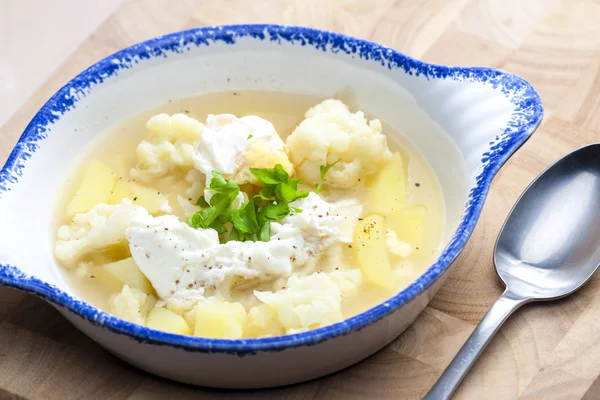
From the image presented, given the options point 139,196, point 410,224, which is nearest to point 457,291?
point 410,224

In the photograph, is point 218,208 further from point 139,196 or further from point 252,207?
point 139,196

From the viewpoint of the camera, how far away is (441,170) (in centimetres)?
241

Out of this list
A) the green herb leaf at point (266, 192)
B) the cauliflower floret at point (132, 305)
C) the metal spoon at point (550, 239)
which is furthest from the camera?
the green herb leaf at point (266, 192)

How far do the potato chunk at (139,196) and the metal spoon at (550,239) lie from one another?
995 mm

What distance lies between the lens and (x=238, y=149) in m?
2.34

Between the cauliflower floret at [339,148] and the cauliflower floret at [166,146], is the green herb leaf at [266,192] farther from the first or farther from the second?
the cauliflower floret at [166,146]

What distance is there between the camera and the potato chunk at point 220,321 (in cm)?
194

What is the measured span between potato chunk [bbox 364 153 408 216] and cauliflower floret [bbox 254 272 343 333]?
1.25 ft

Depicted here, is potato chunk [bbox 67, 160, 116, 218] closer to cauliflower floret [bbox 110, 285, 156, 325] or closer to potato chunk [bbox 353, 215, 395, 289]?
cauliflower floret [bbox 110, 285, 156, 325]

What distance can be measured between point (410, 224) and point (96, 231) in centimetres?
89

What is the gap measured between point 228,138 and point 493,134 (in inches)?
30.1

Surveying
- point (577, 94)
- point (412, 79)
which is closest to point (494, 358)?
point (412, 79)

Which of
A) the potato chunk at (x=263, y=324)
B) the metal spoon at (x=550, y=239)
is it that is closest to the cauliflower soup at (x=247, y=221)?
the potato chunk at (x=263, y=324)

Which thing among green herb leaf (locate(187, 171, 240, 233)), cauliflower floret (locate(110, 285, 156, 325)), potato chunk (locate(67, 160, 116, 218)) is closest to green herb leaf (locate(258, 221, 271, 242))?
green herb leaf (locate(187, 171, 240, 233))
